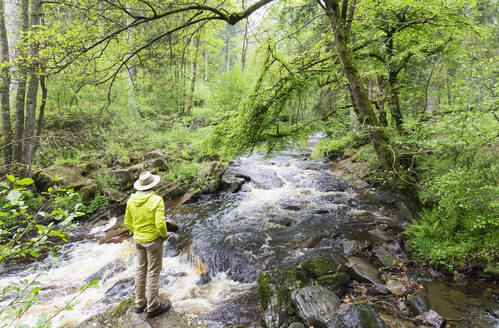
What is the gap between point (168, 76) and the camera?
18.4 ft

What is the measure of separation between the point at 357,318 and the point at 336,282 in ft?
4.32

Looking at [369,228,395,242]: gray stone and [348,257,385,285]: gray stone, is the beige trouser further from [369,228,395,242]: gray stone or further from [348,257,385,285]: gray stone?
[369,228,395,242]: gray stone

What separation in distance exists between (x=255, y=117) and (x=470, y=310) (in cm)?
539

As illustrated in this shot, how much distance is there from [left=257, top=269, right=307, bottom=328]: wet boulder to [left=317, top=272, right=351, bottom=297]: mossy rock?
41 cm

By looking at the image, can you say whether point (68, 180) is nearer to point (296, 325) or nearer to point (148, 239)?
point (148, 239)

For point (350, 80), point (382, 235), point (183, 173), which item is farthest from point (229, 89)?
point (382, 235)

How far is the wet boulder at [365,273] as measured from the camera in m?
4.88

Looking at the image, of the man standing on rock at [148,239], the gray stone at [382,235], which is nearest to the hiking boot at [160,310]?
the man standing on rock at [148,239]

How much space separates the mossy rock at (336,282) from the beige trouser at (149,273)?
3289 mm

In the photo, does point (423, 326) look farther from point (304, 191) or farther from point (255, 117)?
point (304, 191)

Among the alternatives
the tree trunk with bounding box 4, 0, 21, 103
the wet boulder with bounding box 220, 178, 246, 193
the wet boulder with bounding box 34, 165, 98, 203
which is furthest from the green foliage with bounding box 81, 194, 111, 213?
the wet boulder with bounding box 220, 178, 246, 193

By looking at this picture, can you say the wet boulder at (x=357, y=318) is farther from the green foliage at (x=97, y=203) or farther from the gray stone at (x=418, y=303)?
the green foliage at (x=97, y=203)

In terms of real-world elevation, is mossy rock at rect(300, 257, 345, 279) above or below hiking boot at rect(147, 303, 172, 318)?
above

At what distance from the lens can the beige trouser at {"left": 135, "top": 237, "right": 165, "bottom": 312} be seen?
428 centimetres
